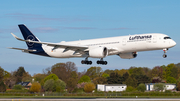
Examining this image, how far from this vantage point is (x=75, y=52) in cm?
5278

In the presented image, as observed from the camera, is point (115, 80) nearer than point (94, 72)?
Yes

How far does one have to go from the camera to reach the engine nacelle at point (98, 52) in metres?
48.0

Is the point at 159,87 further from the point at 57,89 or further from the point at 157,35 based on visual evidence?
the point at 157,35

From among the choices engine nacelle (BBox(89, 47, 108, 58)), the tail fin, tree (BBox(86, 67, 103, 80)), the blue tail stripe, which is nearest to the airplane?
engine nacelle (BBox(89, 47, 108, 58))

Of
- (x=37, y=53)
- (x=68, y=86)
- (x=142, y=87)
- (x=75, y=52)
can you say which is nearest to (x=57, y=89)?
(x=68, y=86)

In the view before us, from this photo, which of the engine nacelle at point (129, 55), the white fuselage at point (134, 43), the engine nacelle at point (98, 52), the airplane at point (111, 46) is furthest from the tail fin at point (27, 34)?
the engine nacelle at point (129, 55)

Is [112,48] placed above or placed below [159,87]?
above

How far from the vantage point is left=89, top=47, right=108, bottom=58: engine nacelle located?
157ft

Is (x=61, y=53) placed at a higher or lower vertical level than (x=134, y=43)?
lower

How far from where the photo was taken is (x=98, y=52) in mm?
48031

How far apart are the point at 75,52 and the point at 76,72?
74076mm

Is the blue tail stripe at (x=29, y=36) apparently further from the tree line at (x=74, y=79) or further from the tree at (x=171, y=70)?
the tree at (x=171, y=70)

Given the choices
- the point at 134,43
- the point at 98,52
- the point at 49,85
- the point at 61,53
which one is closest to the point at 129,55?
the point at 134,43

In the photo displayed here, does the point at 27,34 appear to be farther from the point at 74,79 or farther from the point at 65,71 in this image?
the point at 65,71
